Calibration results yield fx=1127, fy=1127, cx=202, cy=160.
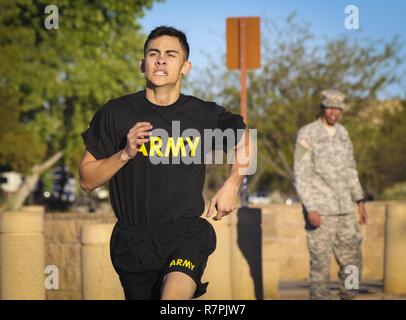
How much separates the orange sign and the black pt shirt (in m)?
6.03

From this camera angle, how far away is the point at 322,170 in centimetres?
1150

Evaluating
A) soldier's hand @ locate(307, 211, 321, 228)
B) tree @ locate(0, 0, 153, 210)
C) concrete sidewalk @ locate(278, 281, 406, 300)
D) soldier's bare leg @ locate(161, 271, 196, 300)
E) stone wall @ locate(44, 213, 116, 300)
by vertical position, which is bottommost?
concrete sidewalk @ locate(278, 281, 406, 300)

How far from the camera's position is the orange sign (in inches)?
489

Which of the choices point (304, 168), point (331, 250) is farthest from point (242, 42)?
point (331, 250)

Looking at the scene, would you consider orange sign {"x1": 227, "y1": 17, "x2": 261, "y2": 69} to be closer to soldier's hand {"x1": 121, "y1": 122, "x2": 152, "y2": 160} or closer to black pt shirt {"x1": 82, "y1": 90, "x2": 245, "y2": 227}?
black pt shirt {"x1": 82, "y1": 90, "x2": 245, "y2": 227}

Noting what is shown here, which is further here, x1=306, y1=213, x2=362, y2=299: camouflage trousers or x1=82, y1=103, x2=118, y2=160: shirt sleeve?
x1=306, y1=213, x2=362, y2=299: camouflage trousers

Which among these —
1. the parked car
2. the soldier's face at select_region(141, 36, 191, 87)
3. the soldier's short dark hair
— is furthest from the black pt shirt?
the parked car

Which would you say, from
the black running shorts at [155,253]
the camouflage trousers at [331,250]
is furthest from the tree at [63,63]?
the black running shorts at [155,253]

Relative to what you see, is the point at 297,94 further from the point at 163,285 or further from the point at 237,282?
the point at 163,285

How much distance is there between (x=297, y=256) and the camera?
1773cm

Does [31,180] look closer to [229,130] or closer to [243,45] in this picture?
[243,45]
